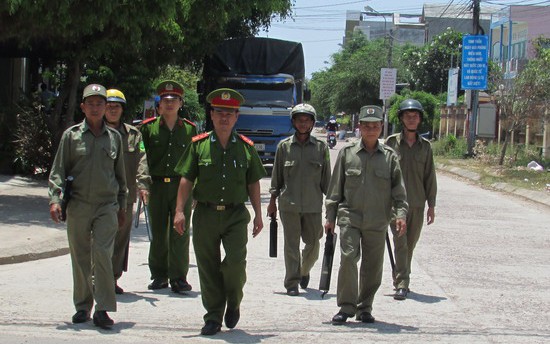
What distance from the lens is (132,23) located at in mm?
14078

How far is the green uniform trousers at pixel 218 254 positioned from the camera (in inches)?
265

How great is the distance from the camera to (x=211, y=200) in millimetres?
6727

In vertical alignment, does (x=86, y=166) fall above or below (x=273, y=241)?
above

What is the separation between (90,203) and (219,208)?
108 cm

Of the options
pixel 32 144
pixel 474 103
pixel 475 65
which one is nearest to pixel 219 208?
pixel 32 144

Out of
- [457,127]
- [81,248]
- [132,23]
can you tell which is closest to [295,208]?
[81,248]

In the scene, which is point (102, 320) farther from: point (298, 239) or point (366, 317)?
point (298, 239)

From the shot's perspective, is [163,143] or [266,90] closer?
[163,143]

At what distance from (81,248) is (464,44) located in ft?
95.7

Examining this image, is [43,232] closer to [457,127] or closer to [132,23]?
[132,23]

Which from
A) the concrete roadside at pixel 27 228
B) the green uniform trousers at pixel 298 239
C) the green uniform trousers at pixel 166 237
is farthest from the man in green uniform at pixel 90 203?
the concrete roadside at pixel 27 228

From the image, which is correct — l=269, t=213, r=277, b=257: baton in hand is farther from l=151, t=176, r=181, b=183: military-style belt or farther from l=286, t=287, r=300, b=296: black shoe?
l=151, t=176, r=181, b=183: military-style belt

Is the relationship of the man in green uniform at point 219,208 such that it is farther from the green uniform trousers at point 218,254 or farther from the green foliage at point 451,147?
the green foliage at point 451,147

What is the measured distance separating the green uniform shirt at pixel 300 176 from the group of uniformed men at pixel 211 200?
2 centimetres
